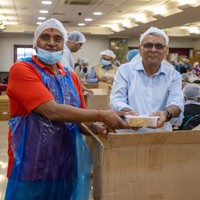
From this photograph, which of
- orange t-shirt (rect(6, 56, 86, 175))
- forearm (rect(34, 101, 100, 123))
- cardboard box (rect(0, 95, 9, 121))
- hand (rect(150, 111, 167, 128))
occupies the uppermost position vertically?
orange t-shirt (rect(6, 56, 86, 175))

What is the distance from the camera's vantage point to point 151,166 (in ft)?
3.88

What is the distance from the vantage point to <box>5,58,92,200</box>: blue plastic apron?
1.45 m

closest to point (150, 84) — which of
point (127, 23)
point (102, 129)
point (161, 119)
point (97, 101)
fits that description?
point (161, 119)

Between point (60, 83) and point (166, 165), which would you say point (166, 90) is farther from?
point (166, 165)

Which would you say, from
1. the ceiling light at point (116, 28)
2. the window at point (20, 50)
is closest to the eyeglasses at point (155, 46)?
the ceiling light at point (116, 28)

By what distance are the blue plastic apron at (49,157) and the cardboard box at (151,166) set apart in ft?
0.99

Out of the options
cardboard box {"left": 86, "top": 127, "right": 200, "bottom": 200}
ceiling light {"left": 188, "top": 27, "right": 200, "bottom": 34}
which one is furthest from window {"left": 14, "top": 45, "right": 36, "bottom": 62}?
cardboard box {"left": 86, "top": 127, "right": 200, "bottom": 200}

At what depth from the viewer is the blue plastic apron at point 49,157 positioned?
1448 mm

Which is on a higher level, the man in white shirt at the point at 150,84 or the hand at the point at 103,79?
the man in white shirt at the point at 150,84

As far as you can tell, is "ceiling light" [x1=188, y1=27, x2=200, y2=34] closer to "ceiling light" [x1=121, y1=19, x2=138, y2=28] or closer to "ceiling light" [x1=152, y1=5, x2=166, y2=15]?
"ceiling light" [x1=121, y1=19, x2=138, y2=28]

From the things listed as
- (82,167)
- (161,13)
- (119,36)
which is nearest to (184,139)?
(82,167)

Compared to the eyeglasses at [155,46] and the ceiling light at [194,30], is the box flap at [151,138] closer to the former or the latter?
the eyeglasses at [155,46]

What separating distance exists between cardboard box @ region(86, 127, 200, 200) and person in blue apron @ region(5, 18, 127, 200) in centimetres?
23

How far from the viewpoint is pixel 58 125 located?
58.0 inches
